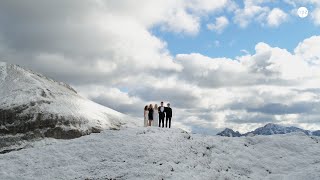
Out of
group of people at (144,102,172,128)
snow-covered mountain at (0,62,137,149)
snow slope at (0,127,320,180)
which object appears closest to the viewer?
snow slope at (0,127,320,180)

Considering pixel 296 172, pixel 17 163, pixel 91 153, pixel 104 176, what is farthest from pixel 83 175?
pixel 296 172

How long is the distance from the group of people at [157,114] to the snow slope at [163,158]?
5.00 metres

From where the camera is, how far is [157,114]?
5078 centimetres

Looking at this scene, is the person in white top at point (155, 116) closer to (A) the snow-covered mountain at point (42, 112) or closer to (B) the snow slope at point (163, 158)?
(B) the snow slope at point (163, 158)

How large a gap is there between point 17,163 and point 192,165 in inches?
601

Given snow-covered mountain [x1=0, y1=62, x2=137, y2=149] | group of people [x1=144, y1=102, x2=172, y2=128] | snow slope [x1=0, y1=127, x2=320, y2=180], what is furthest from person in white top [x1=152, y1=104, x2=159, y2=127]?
snow-covered mountain [x1=0, y1=62, x2=137, y2=149]

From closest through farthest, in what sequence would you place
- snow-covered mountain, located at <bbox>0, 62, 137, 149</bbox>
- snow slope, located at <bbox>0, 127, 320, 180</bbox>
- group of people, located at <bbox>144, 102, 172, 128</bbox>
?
1. snow slope, located at <bbox>0, 127, 320, 180</bbox>
2. group of people, located at <bbox>144, 102, 172, 128</bbox>
3. snow-covered mountain, located at <bbox>0, 62, 137, 149</bbox>

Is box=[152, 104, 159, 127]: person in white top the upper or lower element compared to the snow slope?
upper

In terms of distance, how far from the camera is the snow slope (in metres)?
34.9

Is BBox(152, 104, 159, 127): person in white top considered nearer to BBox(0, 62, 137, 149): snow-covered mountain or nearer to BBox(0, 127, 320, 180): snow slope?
BBox(0, 127, 320, 180): snow slope

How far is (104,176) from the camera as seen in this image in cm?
3403

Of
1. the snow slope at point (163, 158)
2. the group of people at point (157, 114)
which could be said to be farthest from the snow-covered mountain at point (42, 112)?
the snow slope at point (163, 158)

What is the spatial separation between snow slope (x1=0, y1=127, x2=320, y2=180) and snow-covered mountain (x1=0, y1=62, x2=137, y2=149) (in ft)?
69.6

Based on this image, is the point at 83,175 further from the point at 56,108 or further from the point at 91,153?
the point at 56,108
